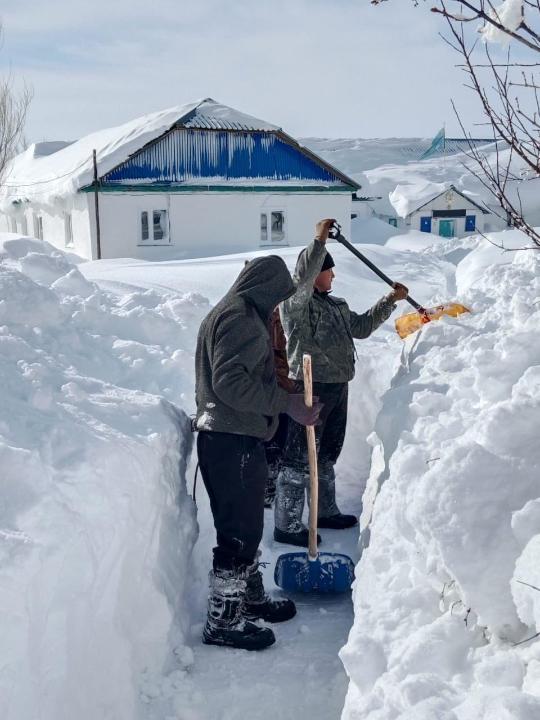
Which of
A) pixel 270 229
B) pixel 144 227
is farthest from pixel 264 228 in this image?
pixel 144 227

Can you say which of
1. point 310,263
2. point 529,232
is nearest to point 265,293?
point 310,263

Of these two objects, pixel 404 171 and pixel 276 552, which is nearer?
pixel 276 552

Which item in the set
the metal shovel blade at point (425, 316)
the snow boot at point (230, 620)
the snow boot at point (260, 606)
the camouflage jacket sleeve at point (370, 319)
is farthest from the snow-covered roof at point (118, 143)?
the snow boot at point (230, 620)

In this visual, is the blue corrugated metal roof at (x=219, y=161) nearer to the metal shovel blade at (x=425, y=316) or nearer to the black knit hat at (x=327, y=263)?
the metal shovel blade at (x=425, y=316)

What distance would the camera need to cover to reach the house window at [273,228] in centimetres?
1941

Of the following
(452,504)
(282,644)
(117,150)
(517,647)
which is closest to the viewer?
(517,647)

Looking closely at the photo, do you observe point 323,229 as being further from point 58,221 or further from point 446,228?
point 446,228

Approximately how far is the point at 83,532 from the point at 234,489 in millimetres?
846

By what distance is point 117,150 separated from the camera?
17.8 meters

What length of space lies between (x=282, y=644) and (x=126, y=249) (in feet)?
51.5

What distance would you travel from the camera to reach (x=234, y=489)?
351 centimetres

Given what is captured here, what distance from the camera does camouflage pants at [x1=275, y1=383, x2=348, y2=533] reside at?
4.43 m

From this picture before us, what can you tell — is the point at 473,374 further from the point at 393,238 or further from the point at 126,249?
the point at 393,238

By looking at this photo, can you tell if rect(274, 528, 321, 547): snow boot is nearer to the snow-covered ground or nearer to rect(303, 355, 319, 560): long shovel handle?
the snow-covered ground
